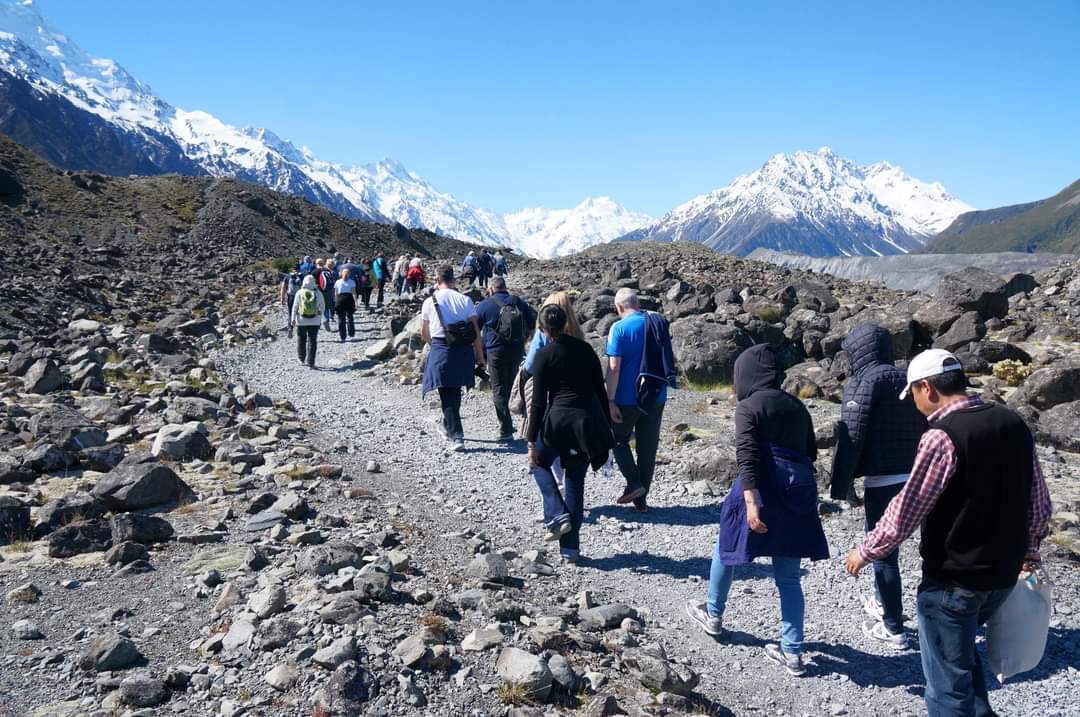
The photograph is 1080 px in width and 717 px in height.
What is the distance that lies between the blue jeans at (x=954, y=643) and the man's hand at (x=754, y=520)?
3.98 feet

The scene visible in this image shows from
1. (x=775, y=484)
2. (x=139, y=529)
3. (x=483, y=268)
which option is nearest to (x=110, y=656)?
(x=139, y=529)

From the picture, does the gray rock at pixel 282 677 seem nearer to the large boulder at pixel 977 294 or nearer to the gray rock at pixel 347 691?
the gray rock at pixel 347 691

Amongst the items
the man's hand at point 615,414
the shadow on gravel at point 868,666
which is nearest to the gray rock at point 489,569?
the man's hand at point 615,414

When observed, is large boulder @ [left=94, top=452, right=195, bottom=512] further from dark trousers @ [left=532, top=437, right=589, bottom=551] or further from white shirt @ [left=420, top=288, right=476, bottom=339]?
dark trousers @ [left=532, top=437, right=589, bottom=551]

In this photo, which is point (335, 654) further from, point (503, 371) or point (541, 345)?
point (503, 371)

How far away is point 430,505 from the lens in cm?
899

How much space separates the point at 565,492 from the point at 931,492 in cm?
384

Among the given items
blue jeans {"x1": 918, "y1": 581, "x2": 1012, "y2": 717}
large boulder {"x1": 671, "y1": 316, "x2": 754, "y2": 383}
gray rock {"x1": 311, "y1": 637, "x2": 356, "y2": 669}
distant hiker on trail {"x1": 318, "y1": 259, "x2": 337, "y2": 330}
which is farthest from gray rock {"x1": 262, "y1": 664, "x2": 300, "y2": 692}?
distant hiker on trail {"x1": 318, "y1": 259, "x2": 337, "y2": 330}

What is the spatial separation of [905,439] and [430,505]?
5507mm

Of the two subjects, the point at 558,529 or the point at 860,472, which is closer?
the point at 860,472

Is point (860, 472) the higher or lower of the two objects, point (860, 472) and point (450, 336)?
the lower

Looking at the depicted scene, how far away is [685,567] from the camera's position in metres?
7.30

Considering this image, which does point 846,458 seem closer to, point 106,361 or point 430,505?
point 430,505

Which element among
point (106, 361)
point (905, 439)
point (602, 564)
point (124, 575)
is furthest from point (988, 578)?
point (106, 361)
